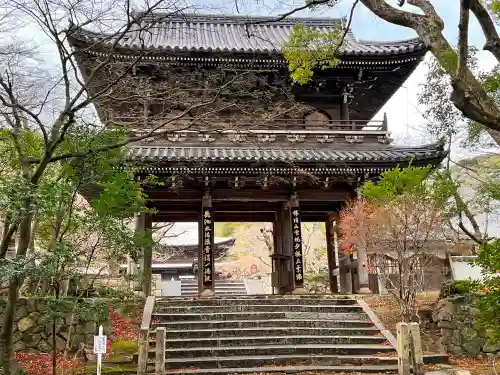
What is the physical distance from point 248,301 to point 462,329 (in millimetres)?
4819

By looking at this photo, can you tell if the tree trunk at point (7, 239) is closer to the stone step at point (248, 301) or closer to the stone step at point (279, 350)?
the stone step at point (279, 350)

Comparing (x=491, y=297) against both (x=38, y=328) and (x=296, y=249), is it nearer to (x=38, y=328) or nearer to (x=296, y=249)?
(x=296, y=249)

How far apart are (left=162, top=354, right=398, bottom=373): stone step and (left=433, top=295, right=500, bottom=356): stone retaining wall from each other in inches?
86.1

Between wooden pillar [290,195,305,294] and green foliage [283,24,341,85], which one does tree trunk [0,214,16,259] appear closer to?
green foliage [283,24,341,85]

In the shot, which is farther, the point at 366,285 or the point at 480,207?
the point at 480,207

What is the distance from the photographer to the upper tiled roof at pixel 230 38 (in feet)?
46.5

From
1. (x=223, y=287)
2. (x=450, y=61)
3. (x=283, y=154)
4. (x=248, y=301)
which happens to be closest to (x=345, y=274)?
(x=283, y=154)

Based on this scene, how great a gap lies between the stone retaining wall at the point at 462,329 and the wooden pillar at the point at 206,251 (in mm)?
5759

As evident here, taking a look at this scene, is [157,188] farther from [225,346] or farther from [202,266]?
[225,346]

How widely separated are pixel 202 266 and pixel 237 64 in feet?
19.7

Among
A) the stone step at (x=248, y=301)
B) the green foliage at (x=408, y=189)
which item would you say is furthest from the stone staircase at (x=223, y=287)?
the green foliage at (x=408, y=189)

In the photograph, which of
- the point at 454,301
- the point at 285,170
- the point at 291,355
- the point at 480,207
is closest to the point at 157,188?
the point at 285,170

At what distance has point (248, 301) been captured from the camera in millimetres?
11609

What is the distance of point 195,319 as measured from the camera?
10688 mm
